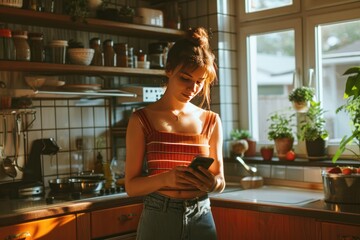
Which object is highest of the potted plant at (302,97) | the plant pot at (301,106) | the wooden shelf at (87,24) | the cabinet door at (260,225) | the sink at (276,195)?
the wooden shelf at (87,24)

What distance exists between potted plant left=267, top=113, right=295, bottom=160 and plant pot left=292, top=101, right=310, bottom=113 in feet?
0.28

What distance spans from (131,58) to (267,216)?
1341 mm

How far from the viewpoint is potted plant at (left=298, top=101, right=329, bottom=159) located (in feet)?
10.3

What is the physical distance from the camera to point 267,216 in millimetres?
2621

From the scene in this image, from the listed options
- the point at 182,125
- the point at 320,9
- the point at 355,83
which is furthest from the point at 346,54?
the point at 182,125

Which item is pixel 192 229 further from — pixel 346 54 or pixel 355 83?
pixel 346 54

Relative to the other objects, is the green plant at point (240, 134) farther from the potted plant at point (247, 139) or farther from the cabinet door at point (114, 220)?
the cabinet door at point (114, 220)

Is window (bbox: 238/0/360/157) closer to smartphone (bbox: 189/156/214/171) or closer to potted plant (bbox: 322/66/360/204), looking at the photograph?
potted plant (bbox: 322/66/360/204)

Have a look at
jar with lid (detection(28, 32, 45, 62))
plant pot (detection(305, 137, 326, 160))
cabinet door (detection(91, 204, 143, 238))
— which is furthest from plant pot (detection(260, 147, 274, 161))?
jar with lid (detection(28, 32, 45, 62))

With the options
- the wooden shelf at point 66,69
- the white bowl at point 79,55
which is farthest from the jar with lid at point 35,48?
the white bowl at point 79,55

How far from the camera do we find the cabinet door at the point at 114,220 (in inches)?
106

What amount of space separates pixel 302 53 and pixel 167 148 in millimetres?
1822

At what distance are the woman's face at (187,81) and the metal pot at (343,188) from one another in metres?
1.10

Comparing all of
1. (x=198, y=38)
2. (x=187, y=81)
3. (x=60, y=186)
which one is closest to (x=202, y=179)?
(x=187, y=81)
